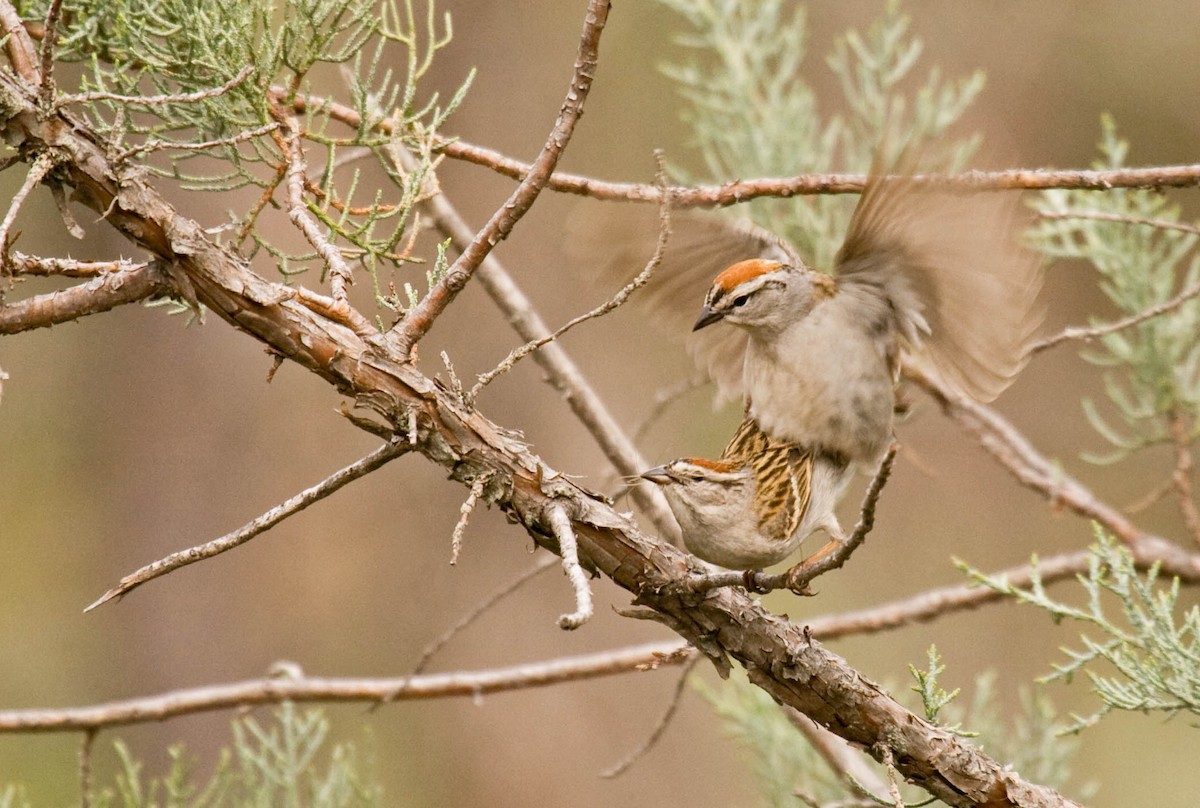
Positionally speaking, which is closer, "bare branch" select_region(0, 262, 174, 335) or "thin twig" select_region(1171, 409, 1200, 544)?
"bare branch" select_region(0, 262, 174, 335)

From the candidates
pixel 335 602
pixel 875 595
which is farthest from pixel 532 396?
pixel 875 595

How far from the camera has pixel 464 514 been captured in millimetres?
1607

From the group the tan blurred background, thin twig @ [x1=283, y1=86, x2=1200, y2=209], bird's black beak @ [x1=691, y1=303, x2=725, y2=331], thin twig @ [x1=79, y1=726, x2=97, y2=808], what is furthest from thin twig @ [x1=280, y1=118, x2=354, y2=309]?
the tan blurred background

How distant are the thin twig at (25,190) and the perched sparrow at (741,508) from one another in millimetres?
1168

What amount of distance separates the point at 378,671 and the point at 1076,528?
491cm

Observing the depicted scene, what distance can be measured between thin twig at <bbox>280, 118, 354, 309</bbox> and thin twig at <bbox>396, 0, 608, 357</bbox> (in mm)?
108

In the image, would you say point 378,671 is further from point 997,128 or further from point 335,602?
point 997,128

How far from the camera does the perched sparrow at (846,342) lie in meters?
2.30

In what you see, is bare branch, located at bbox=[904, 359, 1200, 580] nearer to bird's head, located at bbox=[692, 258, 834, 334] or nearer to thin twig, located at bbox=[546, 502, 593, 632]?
bird's head, located at bbox=[692, 258, 834, 334]

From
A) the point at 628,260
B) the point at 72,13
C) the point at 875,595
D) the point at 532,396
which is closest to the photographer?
the point at 72,13

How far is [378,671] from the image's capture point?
7.11 metres

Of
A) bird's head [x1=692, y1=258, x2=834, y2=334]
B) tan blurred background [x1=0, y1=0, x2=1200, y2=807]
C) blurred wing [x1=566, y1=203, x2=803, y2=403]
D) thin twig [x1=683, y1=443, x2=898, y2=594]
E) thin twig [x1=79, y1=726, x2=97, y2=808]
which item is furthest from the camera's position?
tan blurred background [x1=0, y1=0, x2=1200, y2=807]

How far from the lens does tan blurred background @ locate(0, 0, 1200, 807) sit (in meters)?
6.21

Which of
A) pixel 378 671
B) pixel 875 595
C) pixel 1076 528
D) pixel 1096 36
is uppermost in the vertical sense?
pixel 1096 36
